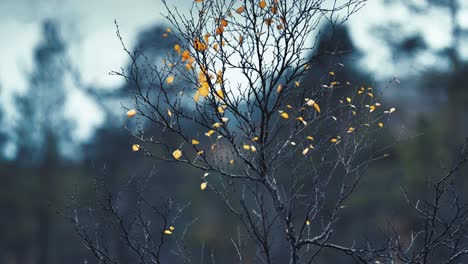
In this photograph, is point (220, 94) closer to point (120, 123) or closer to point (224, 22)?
point (224, 22)

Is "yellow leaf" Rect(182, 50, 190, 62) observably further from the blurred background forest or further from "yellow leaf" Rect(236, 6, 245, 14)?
the blurred background forest

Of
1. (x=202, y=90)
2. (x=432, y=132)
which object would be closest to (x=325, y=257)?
(x=432, y=132)

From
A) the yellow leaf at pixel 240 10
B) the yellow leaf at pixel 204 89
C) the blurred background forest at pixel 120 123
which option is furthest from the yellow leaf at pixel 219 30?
the blurred background forest at pixel 120 123

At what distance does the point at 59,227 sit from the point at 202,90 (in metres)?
14.7

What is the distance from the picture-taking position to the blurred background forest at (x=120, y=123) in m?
13.0

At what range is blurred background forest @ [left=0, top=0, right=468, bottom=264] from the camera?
1302 cm

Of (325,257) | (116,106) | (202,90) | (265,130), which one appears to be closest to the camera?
(202,90)

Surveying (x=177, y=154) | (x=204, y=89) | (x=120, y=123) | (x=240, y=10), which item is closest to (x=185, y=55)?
(x=204, y=89)

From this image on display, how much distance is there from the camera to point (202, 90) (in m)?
3.83

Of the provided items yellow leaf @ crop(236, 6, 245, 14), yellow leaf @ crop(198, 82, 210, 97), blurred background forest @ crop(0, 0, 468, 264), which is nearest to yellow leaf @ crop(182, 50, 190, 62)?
yellow leaf @ crop(198, 82, 210, 97)

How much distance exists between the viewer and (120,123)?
46.5 ft

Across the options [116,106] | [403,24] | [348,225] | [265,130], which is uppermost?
[403,24]

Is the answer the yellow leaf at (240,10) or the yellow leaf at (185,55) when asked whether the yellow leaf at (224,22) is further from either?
the yellow leaf at (185,55)

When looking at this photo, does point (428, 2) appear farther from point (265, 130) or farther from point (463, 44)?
point (265, 130)
